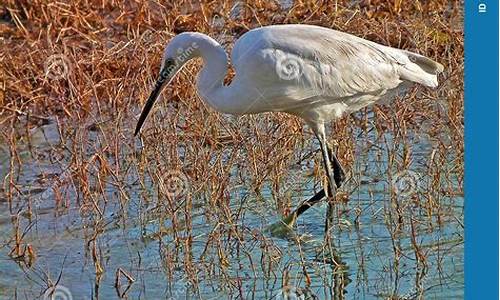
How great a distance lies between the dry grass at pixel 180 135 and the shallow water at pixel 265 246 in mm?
25

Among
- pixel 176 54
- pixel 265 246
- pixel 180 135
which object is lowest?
pixel 265 246

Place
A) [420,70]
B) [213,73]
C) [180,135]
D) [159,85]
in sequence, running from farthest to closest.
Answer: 1. [180,135]
2. [420,70]
3. [159,85]
4. [213,73]

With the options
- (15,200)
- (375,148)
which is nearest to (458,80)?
(375,148)

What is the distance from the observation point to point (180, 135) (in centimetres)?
613

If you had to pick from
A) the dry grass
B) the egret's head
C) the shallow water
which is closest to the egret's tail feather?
the dry grass

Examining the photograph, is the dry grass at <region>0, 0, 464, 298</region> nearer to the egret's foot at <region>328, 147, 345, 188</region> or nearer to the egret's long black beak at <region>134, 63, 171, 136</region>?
the egret's foot at <region>328, 147, 345, 188</region>

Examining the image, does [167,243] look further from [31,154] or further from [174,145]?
Answer: [31,154]

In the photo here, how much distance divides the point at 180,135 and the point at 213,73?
1030mm

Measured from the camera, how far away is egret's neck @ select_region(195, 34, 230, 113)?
16.8 feet

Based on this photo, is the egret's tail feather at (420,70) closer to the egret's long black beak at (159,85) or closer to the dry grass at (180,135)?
the dry grass at (180,135)

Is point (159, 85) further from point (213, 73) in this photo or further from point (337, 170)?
point (337, 170)

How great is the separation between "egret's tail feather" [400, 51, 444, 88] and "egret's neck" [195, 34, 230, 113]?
1.00 meters

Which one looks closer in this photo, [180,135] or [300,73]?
[300,73]

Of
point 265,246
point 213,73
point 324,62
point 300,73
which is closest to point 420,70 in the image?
point 324,62
